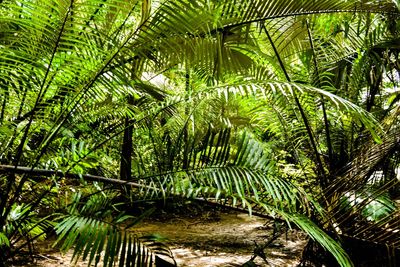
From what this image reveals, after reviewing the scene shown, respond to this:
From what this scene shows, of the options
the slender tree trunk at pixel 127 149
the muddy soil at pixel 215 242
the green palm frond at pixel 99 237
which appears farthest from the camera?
the slender tree trunk at pixel 127 149

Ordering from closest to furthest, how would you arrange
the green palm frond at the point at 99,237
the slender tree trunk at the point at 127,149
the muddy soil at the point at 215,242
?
the green palm frond at the point at 99,237, the muddy soil at the point at 215,242, the slender tree trunk at the point at 127,149

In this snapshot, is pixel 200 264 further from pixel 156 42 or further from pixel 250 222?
pixel 250 222

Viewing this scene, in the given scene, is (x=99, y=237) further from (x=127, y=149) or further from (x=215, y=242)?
(x=127, y=149)

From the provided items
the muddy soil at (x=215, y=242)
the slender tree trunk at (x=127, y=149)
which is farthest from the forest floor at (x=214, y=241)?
the slender tree trunk at (x=127, y=149)

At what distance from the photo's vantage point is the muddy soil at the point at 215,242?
3213 mm

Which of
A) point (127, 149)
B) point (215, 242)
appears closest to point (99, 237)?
point (215, 242)

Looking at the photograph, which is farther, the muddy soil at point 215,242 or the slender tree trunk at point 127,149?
the slender tree trunk at point 127,149

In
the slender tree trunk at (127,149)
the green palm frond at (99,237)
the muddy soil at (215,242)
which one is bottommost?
the muddy soil at (215,242)

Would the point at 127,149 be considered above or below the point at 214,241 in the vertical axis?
above

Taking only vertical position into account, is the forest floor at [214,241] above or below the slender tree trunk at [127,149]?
below

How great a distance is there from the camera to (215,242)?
4.05m

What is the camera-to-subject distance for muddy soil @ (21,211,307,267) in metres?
3.21

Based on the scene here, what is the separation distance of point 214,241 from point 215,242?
0.06 metres

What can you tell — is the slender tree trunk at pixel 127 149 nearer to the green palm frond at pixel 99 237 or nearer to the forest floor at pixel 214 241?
the forest floor at pixel 214 241
